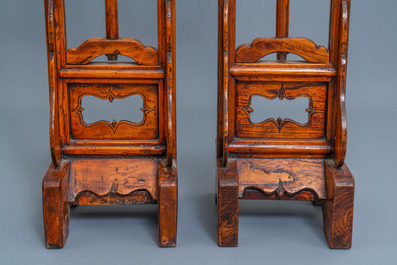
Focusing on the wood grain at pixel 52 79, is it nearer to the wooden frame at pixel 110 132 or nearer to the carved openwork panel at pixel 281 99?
the wooden frame at pixel 110 132

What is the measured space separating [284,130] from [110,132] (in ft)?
2.24

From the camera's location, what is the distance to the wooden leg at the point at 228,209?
8.23 feet

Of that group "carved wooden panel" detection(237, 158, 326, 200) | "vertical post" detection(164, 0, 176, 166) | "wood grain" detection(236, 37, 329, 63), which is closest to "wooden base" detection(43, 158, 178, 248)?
"vertical post" detection(164, 0, 176, 166)

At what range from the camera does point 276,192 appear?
2.62 metres

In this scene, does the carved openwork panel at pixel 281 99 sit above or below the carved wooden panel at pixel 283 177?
above

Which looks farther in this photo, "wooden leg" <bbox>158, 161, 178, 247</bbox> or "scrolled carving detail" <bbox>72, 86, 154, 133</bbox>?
"scrolled carving detail" <bbox>72, 86, 154, 133</bbox>

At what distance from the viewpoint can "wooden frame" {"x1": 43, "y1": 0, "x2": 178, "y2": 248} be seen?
2516mm

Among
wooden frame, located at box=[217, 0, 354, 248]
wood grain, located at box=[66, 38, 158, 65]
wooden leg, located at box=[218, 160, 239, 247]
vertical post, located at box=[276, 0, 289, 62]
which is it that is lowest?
wooden leg, located at box=[218, 160, 239, 247]

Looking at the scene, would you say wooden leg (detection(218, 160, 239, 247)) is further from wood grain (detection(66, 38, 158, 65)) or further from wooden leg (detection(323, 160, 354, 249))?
wood grain (detection(66, 38, 158, 65))

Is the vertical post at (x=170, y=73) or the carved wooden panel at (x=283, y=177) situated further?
the carved wooden panel at (x=283, y=177)

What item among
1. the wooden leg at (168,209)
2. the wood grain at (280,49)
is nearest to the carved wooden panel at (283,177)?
the wooden leg at (168,209)

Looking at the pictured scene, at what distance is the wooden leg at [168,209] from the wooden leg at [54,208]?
1.19 ft

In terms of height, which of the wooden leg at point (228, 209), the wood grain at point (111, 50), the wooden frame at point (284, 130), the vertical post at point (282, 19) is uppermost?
the vertical post at point (282, 19)

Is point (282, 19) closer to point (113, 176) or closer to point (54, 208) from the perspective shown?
point (113, 176)
